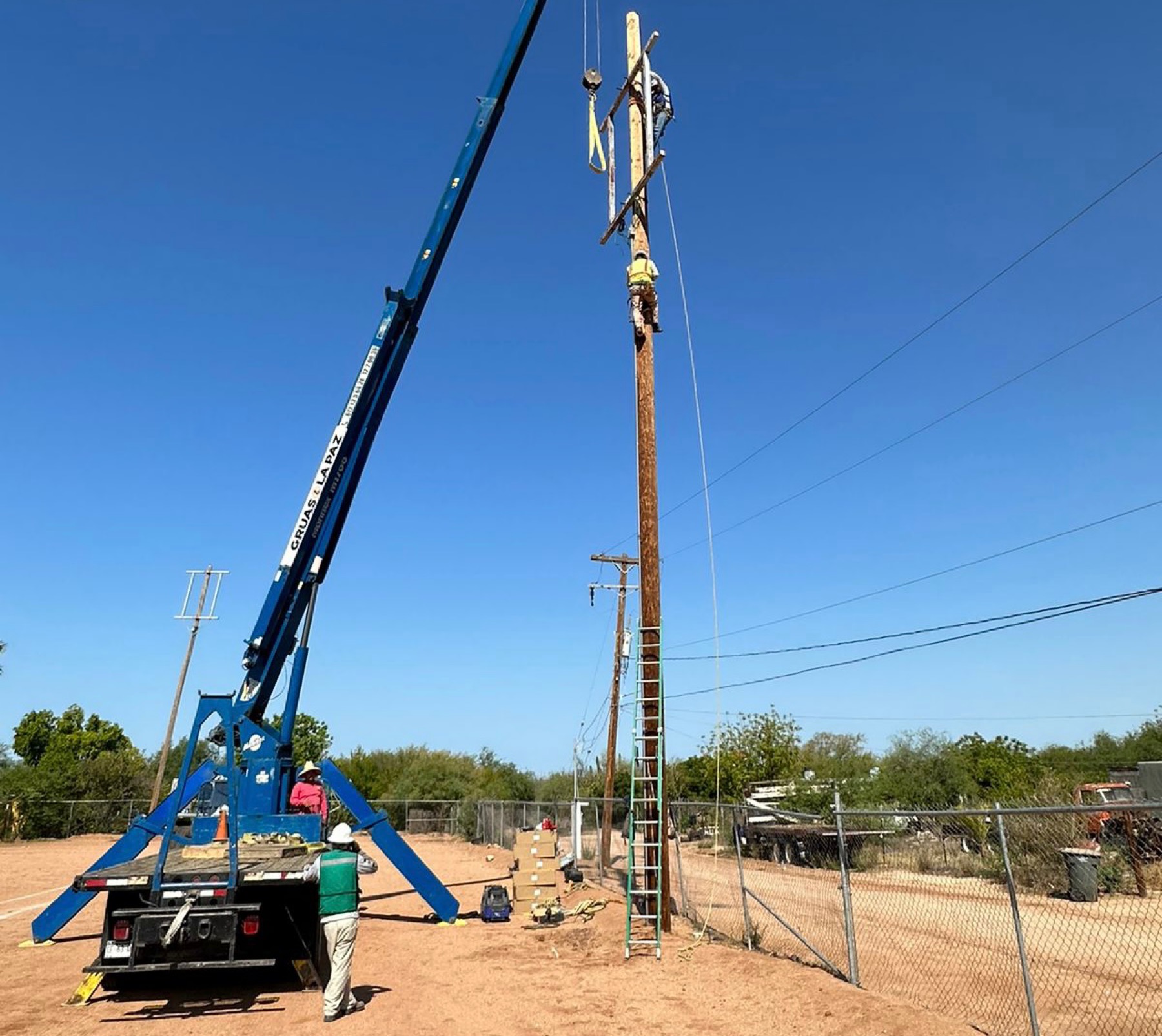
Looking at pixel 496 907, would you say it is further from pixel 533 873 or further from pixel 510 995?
pixel 510 995

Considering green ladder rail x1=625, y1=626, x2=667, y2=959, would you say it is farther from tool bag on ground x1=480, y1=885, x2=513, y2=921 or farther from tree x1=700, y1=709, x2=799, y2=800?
tree x1=700, y1=709, x2=799, y2=800

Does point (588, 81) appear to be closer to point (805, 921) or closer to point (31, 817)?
point (805, 921)

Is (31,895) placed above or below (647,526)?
below

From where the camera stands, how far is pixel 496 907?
43.7ft

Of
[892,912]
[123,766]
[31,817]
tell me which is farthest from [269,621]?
[123,766]

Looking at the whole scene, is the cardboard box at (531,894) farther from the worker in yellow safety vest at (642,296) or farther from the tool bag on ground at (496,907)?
the worker in yellow safety vest at (642,296)

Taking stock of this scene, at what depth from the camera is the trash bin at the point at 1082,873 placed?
14242 millimetres

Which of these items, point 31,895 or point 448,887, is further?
point 448,887

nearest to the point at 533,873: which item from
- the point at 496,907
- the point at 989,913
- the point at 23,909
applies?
the point at 496,907

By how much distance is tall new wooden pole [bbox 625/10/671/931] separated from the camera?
1105 cm

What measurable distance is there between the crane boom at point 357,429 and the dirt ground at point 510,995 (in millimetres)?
3769

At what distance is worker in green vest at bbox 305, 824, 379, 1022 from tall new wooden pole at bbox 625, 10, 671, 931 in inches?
156

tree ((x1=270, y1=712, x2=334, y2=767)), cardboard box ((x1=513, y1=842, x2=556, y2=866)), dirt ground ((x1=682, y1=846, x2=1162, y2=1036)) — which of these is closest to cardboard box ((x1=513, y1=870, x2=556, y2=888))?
cardboard box ((x1=513, y1=842, x2=556, y2=866))

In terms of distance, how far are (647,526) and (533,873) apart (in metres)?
7.23
